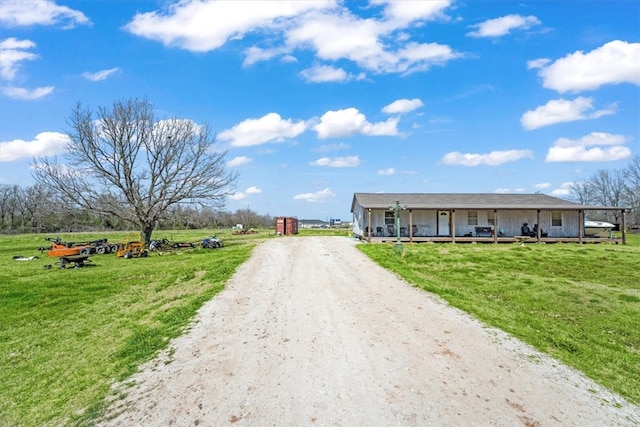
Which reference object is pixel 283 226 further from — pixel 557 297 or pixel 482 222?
pixel 557 297

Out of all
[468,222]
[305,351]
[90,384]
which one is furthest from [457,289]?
[468,222]

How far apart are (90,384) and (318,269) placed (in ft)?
28.8

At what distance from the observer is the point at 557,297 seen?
1046 centimetres

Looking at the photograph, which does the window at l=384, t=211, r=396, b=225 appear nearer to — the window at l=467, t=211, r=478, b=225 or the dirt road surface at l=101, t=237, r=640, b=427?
the window at l=467, t=211, r=478, b=225

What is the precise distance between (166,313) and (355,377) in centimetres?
543

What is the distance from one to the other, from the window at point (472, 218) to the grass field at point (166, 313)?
1021cm

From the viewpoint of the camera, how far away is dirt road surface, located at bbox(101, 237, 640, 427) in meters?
4.14

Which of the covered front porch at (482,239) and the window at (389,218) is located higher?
the window at (389,218)

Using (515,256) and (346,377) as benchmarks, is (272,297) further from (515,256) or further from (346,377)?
(515,256)

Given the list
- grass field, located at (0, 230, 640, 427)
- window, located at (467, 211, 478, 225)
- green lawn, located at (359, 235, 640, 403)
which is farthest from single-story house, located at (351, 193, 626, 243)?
grass field, located at (0, 230, 640, 427)

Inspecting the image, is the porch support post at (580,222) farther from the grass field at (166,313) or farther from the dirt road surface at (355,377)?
the dirt road surface at (355,377)

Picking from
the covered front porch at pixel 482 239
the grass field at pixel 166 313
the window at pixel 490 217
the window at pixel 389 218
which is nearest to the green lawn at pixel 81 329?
the grass field at pixel 166 313

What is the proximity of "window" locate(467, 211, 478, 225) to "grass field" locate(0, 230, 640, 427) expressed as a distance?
1021cm

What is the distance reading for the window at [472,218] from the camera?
2819 centimetres
